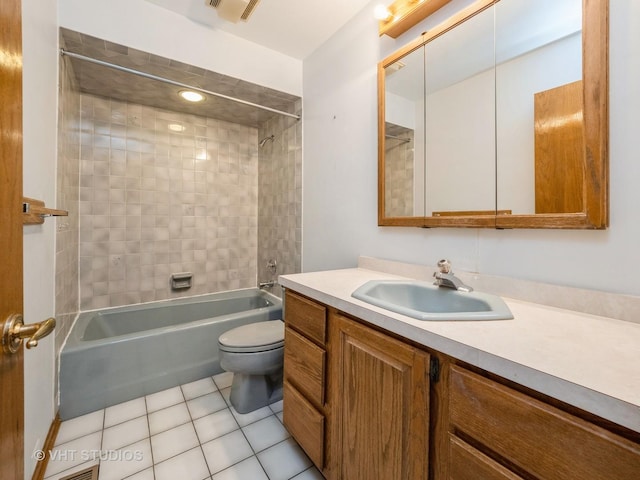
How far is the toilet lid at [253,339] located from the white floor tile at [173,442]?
0.44 m

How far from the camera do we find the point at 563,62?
0.94 m

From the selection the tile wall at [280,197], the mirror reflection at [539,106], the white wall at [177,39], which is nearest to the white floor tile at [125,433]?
the tile wall at [280,197]

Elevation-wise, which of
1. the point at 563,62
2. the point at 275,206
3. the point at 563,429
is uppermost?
the point at 563,62

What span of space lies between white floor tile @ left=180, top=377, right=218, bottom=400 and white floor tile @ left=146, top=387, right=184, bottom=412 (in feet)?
0.12

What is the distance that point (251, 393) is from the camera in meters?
1.65

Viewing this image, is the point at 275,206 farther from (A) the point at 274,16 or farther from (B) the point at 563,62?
(B) the point at 563,62

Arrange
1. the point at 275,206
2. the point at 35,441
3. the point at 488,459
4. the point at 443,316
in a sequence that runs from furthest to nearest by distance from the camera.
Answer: the point at 275,206 < the point at 35,441 < the point at 443,316 < the point at 488,459

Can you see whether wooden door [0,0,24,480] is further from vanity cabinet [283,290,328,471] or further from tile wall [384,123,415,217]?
tile wall [384,123,415,217]

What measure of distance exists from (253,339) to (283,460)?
1.97ft

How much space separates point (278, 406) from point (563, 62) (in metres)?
2.08

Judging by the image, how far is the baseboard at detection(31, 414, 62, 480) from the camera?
117cm

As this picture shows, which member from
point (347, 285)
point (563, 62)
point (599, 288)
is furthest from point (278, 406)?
point (563, 62)

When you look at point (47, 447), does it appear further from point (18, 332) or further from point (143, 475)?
point (18, 332)

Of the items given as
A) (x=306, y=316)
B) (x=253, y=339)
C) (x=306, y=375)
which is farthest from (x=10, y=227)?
(x=253, y=339)
